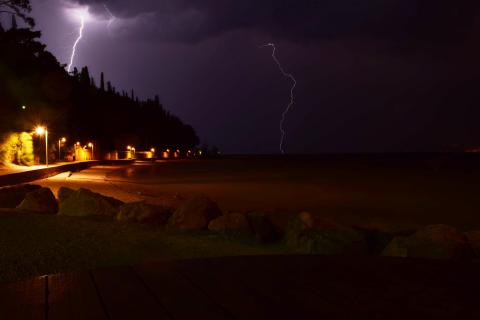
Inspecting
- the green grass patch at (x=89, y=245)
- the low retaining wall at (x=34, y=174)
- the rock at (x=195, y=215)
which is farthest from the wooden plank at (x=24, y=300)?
the low retaining wall at (x=34, y=174)

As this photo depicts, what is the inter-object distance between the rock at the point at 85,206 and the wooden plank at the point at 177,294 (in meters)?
8.71

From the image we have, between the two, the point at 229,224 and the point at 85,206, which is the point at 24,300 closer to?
the point at 229,224

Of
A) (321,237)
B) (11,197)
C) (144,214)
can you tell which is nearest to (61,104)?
(11,197)

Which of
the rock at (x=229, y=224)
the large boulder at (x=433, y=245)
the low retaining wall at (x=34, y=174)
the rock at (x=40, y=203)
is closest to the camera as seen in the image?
the large boulder at (x=433, y=245)

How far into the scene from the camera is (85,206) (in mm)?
11797

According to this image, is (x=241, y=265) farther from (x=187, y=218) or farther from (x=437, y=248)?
(x=187, y=218)

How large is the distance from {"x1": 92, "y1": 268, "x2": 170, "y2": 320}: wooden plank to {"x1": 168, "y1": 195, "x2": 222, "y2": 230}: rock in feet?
23.8

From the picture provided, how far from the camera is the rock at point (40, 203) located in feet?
37.8

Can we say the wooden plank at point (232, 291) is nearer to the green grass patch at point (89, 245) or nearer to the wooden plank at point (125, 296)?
the wooden plank at point (125, 296)

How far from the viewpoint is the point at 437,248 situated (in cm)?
720

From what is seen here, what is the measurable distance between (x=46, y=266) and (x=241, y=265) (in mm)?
4548

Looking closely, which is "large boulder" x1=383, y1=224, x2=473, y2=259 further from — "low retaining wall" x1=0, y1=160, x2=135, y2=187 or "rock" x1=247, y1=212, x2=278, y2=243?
"low retaining wall" x1=0, y1=160, x2=135, y2=187

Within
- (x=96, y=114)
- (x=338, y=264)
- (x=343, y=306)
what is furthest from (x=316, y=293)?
(x=96, y=114)

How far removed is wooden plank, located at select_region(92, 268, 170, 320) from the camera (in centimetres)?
242
